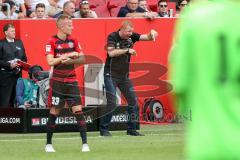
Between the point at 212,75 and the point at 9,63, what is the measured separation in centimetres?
1545

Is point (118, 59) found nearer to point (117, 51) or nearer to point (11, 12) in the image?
point (117, 51)

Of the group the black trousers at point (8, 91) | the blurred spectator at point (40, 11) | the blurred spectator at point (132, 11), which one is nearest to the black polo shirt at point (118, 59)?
the black trousers at point (8, 91)

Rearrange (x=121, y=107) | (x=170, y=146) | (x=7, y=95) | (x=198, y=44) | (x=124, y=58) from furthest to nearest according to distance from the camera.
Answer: (x=7, y=95)
(x=121, y=107)
(x=124, y=58)
(x=170, y=146)
(x=198, y=44)

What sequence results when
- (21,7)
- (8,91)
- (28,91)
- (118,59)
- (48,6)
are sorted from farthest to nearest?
(48,6) → (21,7) → (8,91) → (28,91) → (118,59)

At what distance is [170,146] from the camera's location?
15.0m

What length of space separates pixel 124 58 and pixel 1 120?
9.02 feet

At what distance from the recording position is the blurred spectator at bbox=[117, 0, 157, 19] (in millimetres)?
21281

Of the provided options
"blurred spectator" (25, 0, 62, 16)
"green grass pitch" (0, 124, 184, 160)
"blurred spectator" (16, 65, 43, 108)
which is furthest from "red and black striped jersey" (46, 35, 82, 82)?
"blurred spectator" (25, 0, 62, 16)

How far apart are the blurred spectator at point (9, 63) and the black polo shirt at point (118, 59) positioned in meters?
2.74

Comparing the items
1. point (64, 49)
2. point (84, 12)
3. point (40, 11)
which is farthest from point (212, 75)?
point (84, 12)

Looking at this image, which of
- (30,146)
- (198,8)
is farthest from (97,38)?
(198,8)

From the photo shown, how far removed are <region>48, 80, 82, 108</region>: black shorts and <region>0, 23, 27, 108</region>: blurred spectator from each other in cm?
490

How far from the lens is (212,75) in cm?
417

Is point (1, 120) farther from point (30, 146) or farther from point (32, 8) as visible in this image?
point (32, 8)
